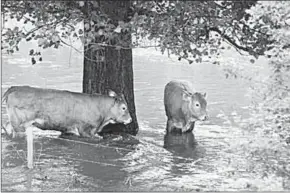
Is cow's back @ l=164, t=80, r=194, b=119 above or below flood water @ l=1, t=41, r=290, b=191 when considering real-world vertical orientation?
above

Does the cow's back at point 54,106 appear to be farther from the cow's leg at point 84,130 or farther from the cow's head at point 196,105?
the cow's head at point 196,105

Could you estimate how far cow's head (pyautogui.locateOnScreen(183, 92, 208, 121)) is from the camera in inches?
443

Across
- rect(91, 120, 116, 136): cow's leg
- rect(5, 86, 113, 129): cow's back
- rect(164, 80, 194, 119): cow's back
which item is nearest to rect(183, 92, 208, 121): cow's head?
A: rect(164, 80, 194, 119): cow's back

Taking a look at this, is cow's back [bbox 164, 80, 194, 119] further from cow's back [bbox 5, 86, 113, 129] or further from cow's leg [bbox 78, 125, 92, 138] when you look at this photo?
cow's leg [bbox 78, 125, 92, 138]

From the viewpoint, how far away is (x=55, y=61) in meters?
25.2

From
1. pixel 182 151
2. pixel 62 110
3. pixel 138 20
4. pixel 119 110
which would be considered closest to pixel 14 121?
pixel 62 110

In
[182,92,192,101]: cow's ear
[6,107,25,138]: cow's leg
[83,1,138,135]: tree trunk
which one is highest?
[83,1,138,135]: tree trunk

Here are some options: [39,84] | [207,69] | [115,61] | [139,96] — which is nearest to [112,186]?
[115,61]

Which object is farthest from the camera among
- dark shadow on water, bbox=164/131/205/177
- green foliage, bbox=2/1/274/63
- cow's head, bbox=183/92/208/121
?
cow's head, bbox=183/92/208/121

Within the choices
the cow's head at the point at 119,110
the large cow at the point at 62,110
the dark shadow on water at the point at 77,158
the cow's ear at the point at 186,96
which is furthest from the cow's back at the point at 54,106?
the cow's ear at the point at 186,96

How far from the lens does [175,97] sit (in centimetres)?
1185

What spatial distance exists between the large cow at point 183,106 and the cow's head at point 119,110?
1.32 meters

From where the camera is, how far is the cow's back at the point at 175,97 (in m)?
11.7

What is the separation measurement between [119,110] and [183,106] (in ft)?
5.03
